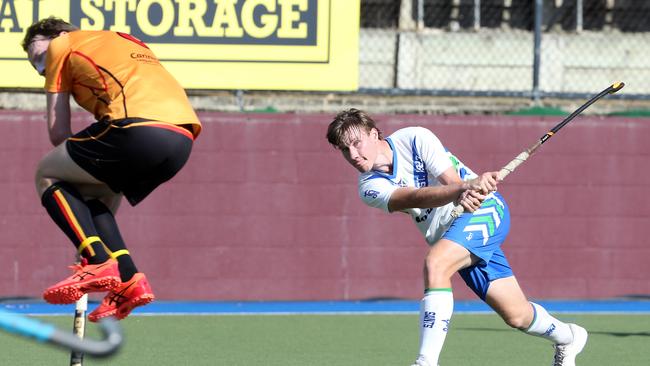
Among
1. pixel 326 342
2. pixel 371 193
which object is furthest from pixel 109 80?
pixel 326 342

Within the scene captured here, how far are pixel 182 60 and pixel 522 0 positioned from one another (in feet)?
18.0

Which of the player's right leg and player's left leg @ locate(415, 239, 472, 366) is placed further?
player's left leg @ locate(415, 239, 472, 366)

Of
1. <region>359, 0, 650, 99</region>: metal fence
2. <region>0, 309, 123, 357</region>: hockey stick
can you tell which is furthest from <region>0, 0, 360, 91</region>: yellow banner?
<region>0, 309, 123, 357</region>: hockey stick

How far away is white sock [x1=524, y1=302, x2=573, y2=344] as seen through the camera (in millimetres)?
6484

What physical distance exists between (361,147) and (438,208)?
1.94ft

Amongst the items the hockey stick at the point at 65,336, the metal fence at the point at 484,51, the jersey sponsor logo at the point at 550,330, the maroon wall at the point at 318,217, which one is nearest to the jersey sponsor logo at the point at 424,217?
the jersey sponsor logo at the point at 550,330

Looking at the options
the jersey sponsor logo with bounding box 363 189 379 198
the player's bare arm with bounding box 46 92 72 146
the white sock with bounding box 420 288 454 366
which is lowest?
the white sock with bounding box 420 288 454 366

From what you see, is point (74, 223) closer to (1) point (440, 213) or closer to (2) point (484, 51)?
(1) point (440, 213)

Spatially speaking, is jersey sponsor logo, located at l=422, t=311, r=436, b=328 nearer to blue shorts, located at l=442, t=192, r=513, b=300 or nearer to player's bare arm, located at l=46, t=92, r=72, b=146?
blue shorts, located at l=442, t=192, r=513, b=300

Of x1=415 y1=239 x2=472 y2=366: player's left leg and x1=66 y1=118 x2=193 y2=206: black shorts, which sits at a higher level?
x1=66 y1=118 x2=193 y2=206: black shorts

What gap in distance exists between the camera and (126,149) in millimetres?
5508

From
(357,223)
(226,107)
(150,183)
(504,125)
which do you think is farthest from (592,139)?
(150,183)

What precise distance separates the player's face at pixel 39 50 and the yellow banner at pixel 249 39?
5716mm

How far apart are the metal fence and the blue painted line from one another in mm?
3441
